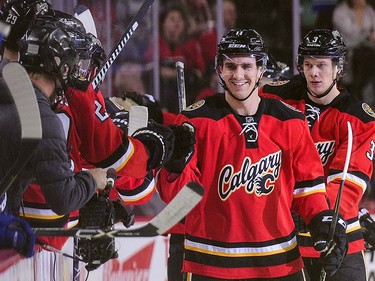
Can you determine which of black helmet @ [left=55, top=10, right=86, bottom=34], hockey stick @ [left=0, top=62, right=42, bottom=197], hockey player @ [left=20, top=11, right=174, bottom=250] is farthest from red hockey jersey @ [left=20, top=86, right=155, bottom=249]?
hockey stick @ [left=0, top=62, right=42, bottom=197]

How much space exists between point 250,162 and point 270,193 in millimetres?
118

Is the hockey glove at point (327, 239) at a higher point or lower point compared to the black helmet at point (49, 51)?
lower

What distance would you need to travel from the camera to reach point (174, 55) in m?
5.97

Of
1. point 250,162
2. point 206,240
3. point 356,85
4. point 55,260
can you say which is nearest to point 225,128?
point 250,162

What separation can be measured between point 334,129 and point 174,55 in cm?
226

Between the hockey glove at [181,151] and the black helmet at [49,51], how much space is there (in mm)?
466

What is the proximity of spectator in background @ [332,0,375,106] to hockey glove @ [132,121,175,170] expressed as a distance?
9.74 feet

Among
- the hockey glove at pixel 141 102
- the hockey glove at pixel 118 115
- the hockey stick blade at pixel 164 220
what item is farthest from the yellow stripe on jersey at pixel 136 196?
the hockey stick blade at pixel 164 220

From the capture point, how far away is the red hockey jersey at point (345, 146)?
376 centimetres

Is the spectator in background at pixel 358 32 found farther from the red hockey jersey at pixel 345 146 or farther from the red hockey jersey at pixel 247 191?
the red hockey jersey at pixel 247 191

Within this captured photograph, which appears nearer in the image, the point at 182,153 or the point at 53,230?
the point at 53,230

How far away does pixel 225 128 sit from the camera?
334 cm

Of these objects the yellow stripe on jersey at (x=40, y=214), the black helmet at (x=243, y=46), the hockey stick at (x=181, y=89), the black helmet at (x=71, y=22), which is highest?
the black helmet at (x=71, y=22)

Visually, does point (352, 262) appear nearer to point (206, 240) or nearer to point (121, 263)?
point (206, 240)
